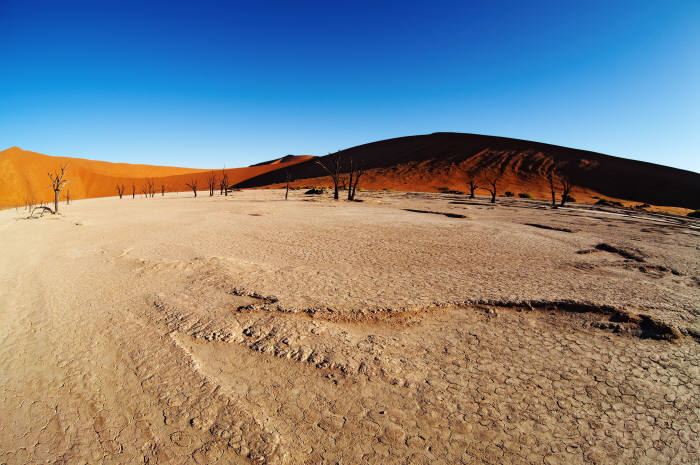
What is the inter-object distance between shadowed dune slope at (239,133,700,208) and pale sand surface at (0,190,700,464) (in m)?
36.5

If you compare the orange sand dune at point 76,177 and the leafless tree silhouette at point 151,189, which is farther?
the orange sand dune at point 76,177

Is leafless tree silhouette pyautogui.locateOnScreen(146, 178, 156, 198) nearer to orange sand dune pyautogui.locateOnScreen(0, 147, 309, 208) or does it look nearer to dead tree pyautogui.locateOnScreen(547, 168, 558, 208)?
orange sand dune pyautogui.locateOnScreen(0, 147, 309, 208)

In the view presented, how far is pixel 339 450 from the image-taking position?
2.05m

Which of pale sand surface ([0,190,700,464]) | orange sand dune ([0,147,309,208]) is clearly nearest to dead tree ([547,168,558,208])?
pale sand surface ([0,190,700,464])

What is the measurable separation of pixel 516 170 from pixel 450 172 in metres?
9.15

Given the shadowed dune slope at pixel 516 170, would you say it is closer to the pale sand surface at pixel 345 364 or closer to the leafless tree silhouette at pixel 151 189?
the leafless tree silhouette at pixel 151 189

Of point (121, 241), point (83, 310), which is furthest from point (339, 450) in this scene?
point (121, 241)

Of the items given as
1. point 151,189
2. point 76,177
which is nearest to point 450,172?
point 151,189

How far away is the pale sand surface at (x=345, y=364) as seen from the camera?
6.97ft

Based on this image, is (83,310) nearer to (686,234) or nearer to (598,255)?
(598,255)

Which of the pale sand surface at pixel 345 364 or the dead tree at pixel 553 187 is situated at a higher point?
the dead tree at pixel 553 187

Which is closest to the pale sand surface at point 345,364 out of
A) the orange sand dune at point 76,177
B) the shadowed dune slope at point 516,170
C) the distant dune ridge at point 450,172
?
the distant dune ridge at point 450,172

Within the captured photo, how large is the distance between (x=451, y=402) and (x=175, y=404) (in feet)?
6.88

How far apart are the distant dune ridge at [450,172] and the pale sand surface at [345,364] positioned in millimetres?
36311
